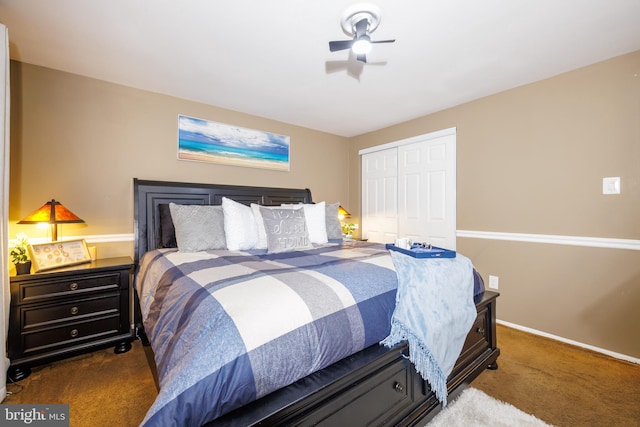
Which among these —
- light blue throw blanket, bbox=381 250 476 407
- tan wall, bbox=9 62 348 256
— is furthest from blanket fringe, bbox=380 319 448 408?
tan wall, bbox=9 62 348 256

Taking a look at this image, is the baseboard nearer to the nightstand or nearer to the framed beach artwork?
the framed beach artwork

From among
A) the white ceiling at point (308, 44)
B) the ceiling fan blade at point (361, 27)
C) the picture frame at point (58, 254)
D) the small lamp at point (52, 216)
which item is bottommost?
the picture frame at point (58, 254)

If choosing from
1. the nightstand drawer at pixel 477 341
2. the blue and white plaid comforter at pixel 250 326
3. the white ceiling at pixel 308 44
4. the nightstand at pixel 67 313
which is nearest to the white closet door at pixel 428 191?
the white ceiling at pixel 308 44

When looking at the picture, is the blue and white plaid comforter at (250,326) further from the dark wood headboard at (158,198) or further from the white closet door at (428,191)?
the white closet door at (428,191)

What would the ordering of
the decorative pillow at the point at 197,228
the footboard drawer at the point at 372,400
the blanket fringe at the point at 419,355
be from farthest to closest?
the decorative pillow at the point at 197,228 → the blanket fringe at the point at 419,355 → the footboard drawer at the point at 372,400

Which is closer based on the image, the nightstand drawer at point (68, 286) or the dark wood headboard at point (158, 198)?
the nightstand drawer at point (68, 286)

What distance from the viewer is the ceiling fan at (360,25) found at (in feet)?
5.51

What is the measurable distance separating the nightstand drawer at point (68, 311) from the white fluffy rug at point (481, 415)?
244 cm

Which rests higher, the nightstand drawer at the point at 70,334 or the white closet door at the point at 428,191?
the white closet door at the point at 428,191

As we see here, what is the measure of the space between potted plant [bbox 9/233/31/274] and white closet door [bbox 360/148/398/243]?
3.73m

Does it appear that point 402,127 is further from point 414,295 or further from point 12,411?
point 12,411

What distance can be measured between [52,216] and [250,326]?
2195mm

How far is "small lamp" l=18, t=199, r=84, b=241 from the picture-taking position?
2.04m

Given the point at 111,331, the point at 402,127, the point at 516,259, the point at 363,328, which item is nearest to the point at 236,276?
the point at 363,328
